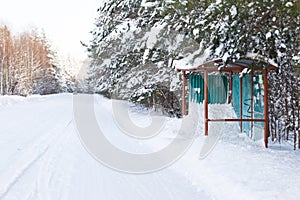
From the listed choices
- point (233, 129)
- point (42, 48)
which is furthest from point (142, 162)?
point (42, 48)

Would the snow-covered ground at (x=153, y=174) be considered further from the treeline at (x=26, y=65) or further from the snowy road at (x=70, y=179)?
the treeline at (x=26, y=65)

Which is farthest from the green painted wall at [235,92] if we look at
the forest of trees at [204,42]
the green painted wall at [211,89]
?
the forest of trees at [204,42]

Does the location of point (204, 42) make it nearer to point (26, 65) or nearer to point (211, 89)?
point (211, 89)

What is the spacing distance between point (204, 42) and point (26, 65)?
126ft

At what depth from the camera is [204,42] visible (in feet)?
24.9

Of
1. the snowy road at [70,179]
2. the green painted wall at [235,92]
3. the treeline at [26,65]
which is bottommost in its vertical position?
the snowy road at [70,179]

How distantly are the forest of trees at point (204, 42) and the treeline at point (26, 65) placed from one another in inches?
920

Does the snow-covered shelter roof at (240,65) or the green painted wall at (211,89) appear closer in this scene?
the snow-covered shelter roof at (240,65)

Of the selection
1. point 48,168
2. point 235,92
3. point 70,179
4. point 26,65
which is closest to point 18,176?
point 48,168

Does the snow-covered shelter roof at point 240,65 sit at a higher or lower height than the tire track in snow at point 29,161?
higher

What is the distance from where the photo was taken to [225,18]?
6.47 metres

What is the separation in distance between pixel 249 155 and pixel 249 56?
2100mm

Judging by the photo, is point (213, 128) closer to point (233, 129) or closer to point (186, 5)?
point (233, 129)

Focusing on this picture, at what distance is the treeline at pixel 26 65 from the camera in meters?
37.0
